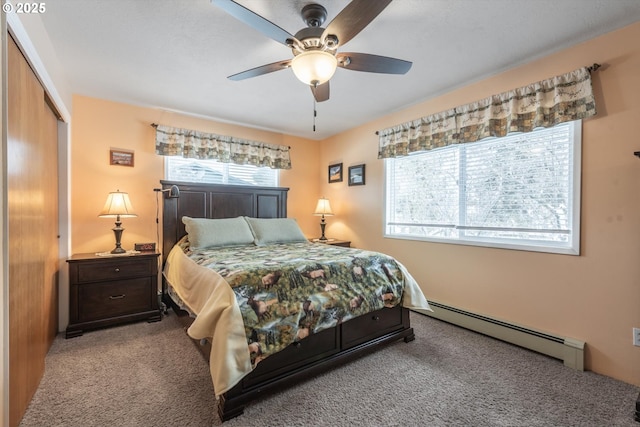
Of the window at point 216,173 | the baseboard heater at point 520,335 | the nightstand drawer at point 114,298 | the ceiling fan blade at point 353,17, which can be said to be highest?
the ceiling fan blade at point 353,17

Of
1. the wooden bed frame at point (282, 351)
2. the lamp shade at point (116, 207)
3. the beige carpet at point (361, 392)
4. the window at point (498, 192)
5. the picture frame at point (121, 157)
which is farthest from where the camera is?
the picture frame at point (121, 157)

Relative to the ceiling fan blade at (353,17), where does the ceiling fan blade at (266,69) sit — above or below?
below

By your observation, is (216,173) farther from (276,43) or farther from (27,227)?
(27,227)

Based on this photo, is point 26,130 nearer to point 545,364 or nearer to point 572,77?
point 572,77

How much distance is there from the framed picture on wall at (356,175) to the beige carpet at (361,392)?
2.28 metres

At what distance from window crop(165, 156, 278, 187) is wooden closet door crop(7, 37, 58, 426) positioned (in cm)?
136

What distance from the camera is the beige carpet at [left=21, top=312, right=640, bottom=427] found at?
158cm

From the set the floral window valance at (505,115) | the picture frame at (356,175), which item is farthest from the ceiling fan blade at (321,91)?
the picture frame at (356,175)

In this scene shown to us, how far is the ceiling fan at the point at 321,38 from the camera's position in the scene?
1.43 meters

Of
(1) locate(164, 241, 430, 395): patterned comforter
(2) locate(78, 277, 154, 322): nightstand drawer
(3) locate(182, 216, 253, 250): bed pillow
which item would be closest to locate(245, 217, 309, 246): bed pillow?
(3) locate(182, 216, 253, 250): bed pillow

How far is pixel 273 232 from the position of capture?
3.44 meters

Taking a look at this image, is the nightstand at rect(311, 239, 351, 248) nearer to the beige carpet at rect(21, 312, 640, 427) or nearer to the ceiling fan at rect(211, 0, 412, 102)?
the beige carpet at rect(21, 312, 640, 427)

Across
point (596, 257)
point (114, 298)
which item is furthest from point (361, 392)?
point (114, 298)

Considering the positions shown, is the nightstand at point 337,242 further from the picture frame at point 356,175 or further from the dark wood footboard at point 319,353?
the dark wood footboard at point 319,353
